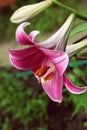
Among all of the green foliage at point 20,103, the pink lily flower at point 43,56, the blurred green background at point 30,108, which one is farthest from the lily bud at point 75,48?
the green foliage at point 20,103

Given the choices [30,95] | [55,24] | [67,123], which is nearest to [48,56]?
[67,123]

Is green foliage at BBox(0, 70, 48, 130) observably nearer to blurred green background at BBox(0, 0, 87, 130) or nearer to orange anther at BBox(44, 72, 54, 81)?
blurred green background at BBox(0, 0, 87, 130)

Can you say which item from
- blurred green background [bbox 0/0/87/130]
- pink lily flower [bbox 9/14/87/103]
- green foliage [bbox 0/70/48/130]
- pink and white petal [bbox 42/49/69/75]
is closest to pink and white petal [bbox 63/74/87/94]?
pink lily flower [bbox 9/14/87/103]

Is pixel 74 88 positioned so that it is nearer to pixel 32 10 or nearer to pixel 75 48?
pixel 75 48

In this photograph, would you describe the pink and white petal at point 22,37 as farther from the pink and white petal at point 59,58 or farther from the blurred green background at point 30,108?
the blurred green background at point 30,108

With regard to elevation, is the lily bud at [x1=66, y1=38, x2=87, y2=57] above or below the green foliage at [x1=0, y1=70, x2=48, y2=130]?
above

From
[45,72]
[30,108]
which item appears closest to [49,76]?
[45,72]
